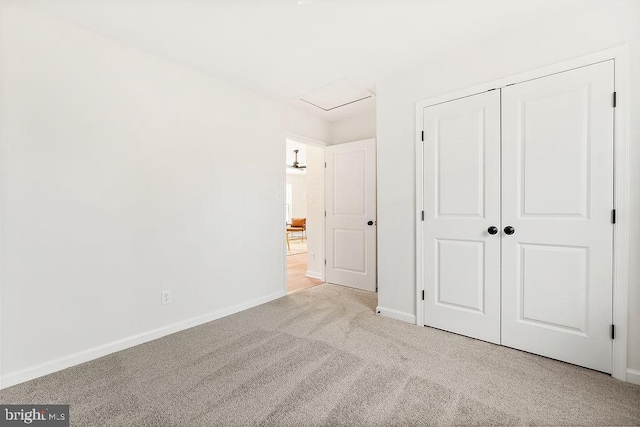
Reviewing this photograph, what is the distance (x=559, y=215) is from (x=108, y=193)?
3.32m

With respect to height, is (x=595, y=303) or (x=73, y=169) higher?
(x=73, y=169)

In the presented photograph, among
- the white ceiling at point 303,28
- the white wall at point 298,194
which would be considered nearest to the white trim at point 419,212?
the white ceiling at point 303,28

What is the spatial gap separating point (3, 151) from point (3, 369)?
4.43ft

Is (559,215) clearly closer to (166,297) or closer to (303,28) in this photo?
(303,28)

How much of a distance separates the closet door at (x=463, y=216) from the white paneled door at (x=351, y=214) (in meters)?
1.24

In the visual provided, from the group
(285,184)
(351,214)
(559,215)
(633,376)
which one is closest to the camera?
(633,376)

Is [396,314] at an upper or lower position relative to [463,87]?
lower

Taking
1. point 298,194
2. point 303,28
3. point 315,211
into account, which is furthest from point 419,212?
point 298,194

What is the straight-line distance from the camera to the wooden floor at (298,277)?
403 cm

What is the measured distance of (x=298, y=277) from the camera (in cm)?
457

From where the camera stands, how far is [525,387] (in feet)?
5.55

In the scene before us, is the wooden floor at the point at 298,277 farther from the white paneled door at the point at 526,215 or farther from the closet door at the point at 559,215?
the closet door at the point at 559,215

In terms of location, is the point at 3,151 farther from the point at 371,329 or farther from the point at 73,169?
the point at 371,329

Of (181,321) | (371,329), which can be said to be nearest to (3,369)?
(181,321)
